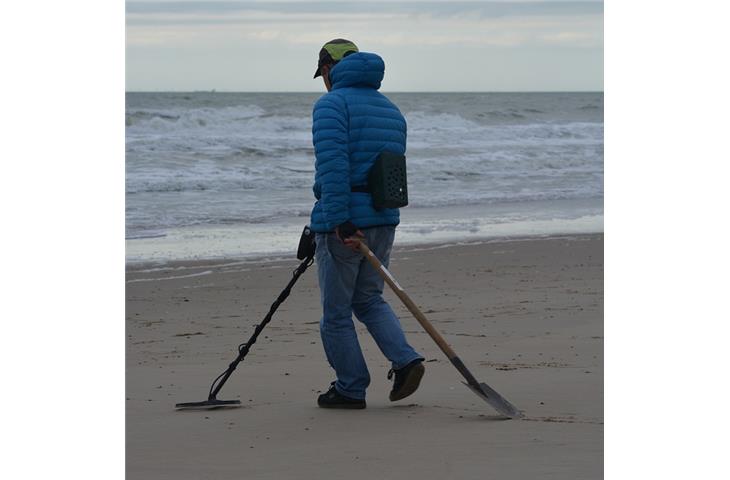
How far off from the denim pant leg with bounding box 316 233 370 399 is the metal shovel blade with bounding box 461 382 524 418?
1.90ft

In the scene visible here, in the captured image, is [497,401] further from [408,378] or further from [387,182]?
[387,182]

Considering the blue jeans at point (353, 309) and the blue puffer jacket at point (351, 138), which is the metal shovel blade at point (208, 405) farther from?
the blue puffer jacket at point (351, 138)

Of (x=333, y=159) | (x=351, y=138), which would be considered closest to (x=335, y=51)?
(x=351, y=138)

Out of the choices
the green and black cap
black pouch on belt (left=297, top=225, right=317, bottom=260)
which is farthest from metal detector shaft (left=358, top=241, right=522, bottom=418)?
the green and black cap

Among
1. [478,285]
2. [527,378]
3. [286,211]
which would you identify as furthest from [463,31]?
[527,378]

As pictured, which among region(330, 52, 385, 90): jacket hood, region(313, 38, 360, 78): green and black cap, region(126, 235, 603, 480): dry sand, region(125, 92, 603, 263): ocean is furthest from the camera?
region(125, 92, 603, 263): ocean

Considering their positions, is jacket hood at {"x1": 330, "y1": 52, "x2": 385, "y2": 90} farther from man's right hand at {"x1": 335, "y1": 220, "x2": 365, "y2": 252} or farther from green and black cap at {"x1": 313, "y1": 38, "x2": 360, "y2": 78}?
man's right hand at {"x1": 335, "y1": 220, "x2": 365, "y2": 252}

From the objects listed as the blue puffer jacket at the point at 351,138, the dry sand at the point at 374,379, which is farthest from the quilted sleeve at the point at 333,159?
the dry sand at the point at 374,379

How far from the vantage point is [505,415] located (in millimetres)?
5234

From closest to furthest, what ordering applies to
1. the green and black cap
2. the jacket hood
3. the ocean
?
the jacket hood, the green and black cap, the ocean

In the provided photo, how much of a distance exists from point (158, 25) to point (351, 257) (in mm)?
18085

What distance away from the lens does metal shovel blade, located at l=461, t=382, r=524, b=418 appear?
5238 millimetres

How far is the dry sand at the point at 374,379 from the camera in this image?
461 centimetres
